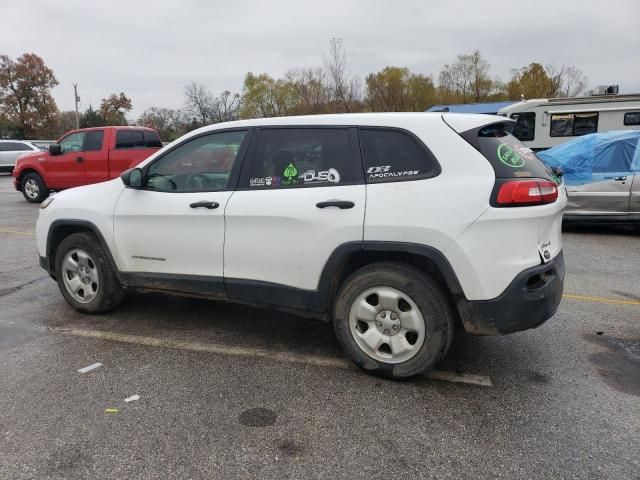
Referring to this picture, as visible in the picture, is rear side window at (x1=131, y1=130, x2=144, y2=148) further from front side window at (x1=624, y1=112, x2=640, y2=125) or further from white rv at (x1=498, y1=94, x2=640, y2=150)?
front side window at (x1=624, y1=112, x2=640, y2=125)

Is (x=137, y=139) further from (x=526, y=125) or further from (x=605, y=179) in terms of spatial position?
(x=526, y=125)

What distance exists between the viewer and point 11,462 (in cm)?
263

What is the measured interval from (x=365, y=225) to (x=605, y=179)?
6.88 metres

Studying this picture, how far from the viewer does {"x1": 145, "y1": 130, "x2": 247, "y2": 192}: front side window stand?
4051 mm

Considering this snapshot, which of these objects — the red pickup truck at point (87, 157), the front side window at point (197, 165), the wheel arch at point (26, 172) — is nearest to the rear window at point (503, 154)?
the front side window at point (197, 165)

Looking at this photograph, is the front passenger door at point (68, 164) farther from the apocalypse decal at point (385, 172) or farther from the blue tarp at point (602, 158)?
the apocalypse decal at point (385, 172)

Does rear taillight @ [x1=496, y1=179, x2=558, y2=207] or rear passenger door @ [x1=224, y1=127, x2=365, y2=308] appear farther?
rear passenger door @ [x1=224, y1=127, x2=365, y2=308]

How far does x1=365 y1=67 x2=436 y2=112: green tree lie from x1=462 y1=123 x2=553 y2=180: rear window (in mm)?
36979

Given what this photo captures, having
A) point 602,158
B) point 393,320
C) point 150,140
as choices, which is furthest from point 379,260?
point 150,140

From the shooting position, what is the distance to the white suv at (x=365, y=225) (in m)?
3.15

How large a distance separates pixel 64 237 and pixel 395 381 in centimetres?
337

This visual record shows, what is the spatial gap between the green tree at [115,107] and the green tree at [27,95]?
1497 centimetres

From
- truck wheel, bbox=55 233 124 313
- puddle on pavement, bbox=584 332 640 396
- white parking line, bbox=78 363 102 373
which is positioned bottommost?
white parking line, bbox=78 363 102 373

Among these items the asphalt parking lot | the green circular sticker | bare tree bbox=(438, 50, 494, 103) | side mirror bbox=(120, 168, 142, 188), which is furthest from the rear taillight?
bare tree bbox=(438, 50, 494, 103)
